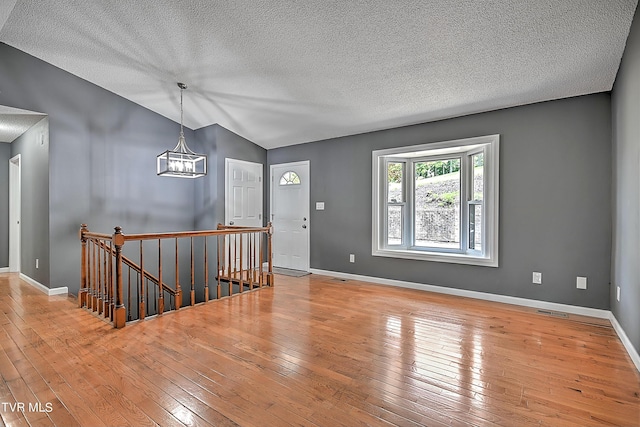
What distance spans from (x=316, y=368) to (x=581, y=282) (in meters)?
3.08

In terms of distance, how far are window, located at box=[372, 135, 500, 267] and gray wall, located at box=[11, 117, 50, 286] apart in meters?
4.53

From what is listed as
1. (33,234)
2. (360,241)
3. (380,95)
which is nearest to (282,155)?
(360,241)

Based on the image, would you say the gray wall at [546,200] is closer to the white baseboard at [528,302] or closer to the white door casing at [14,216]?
the white baseboard at [528,302]

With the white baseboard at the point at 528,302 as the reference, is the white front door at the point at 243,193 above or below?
above

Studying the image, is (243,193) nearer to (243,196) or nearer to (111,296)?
(243,196)

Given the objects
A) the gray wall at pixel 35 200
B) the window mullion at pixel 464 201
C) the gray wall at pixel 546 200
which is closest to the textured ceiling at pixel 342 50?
the gray wall at pixel 546 200

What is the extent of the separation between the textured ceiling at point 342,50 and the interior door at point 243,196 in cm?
142

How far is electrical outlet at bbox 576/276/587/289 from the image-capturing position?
11.7 ft

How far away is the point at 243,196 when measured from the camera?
607cm

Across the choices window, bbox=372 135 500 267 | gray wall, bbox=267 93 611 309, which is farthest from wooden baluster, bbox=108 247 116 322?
gray wall, bbox=267 93 611 309

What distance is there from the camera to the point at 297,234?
6.11 m

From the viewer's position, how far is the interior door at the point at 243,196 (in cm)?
582

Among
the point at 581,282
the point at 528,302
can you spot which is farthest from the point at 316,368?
the point at 581,282

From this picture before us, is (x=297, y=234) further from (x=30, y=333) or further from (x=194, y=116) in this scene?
(x=30, y=333)
